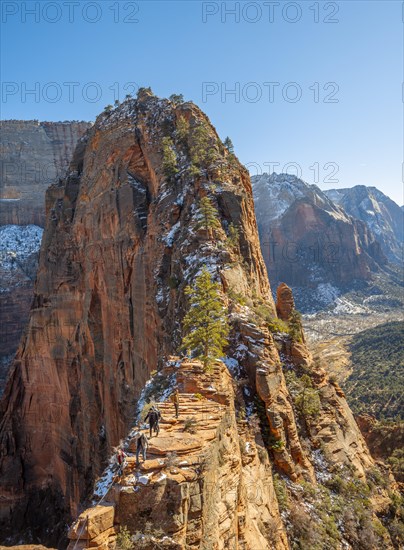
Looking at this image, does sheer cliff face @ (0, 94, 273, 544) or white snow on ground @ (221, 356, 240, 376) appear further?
sheer cliff face @ (0, 94, 273, 544)

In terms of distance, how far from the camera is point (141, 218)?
108ft

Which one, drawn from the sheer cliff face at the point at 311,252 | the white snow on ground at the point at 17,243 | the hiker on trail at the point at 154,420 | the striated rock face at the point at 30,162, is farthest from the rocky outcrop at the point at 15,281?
the sheer cliff face at the point at 311,252

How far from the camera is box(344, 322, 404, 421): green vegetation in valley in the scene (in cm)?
6506

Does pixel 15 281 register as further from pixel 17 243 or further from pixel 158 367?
pixel 158 367

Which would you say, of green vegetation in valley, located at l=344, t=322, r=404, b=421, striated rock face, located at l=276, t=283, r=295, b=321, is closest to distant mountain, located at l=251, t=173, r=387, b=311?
green vegetation in valley, located at l=344, t=322, r=404, b=421

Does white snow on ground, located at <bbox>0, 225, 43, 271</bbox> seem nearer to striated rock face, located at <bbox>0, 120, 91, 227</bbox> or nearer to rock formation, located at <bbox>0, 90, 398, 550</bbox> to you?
striated rock face, located at <bbox>0, 120, 91, 227</bbox>

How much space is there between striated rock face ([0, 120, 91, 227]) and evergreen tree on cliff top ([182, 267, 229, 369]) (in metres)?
108

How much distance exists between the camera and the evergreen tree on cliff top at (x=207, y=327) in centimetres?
1600

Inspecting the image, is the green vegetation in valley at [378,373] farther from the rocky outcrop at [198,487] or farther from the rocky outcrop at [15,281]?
the rocky outcrop at [15,281]

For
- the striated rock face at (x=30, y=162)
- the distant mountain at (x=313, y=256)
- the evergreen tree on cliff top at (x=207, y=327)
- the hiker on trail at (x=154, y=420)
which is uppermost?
the striated rock face at (x=30, y=162)

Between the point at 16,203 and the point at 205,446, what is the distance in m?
120

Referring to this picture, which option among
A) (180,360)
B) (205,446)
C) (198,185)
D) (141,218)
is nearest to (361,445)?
(180,360)

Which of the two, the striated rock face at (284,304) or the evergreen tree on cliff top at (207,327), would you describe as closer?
the evergreen tree on cliff top at (207,327)

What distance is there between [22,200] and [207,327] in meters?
115
